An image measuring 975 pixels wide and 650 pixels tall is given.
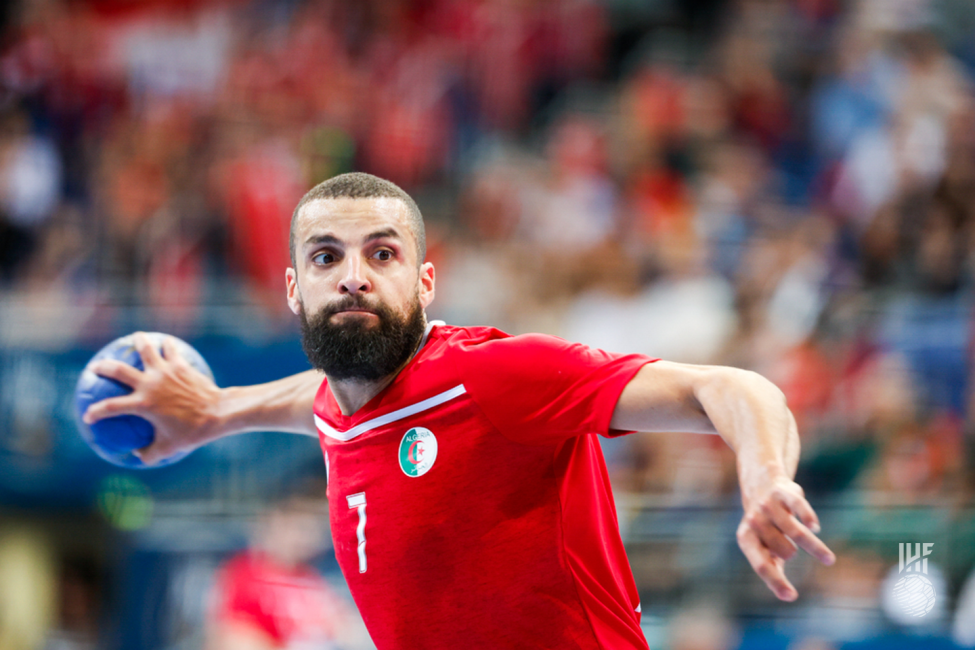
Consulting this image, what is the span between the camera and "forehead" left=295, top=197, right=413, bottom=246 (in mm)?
3564

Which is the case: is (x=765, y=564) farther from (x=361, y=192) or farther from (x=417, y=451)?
(x=361, y=192)

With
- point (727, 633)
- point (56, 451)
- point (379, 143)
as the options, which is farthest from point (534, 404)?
point (379, 143)

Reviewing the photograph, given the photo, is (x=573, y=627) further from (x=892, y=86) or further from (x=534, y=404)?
(x=892, y=86)

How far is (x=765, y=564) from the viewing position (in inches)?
97.7

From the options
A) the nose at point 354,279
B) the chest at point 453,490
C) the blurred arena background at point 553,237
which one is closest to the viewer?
the chest at point 453,490

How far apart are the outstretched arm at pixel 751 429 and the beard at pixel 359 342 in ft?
2.81

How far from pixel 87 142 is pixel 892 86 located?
27.9 ft

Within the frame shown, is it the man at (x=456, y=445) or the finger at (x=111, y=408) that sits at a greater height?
the finger at (x=111, y=408)

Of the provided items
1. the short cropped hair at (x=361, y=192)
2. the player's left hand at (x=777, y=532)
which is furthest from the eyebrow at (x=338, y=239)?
the player's left hand at (x=777, y=532)

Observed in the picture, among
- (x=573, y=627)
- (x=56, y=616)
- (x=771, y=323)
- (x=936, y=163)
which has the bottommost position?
(x=573, y=627)

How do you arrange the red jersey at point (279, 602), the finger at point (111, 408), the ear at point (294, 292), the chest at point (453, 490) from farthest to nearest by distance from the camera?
the red jersey at point (279, 602) < the finger at point (111, 408) < the ear at point (294, 292) < the chest at point (453, 490)

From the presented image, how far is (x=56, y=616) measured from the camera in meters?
11.3

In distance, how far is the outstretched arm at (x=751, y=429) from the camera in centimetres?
249

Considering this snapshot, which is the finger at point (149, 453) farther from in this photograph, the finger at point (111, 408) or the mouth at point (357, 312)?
the mouth at point (357, 312)
